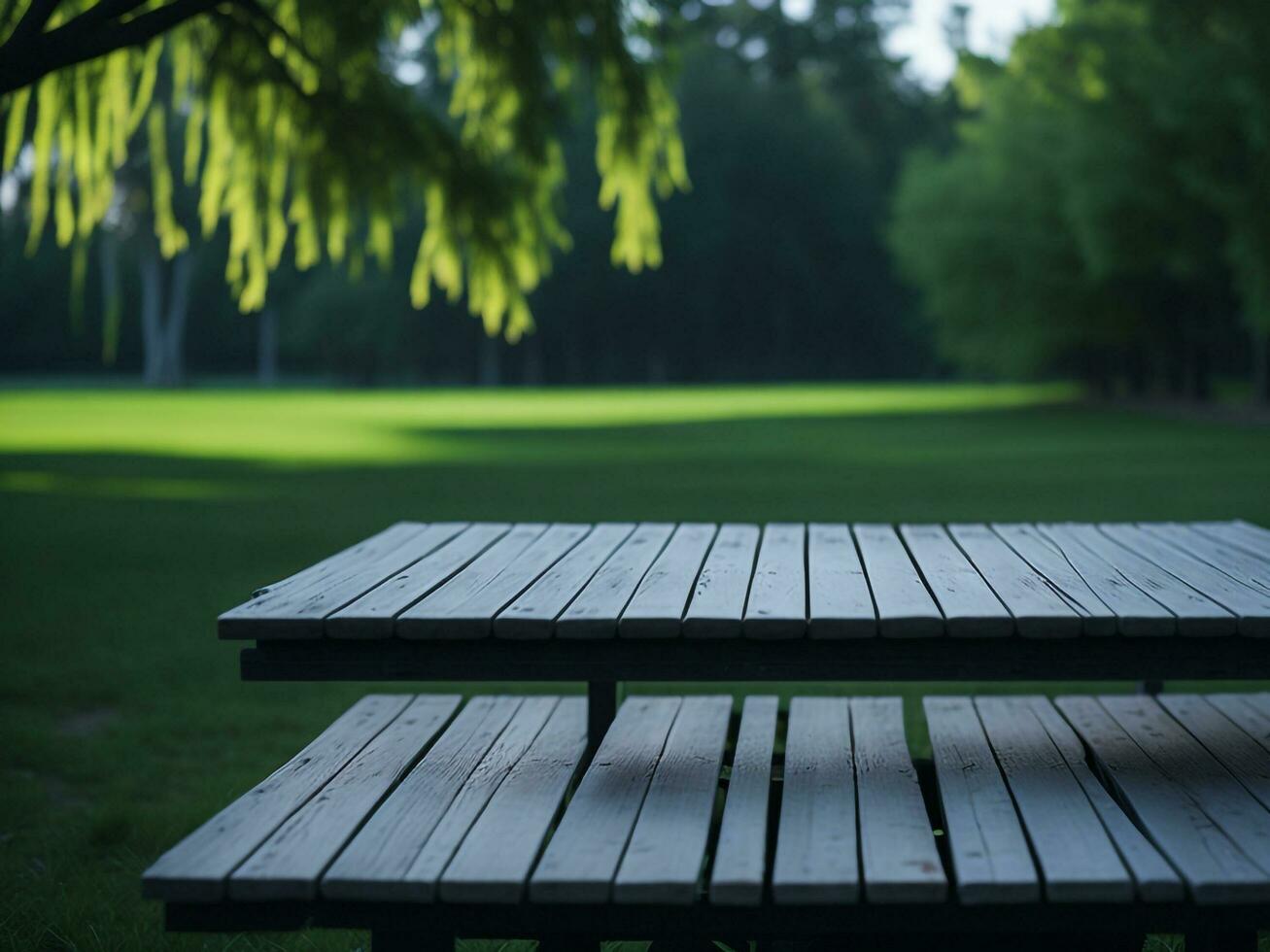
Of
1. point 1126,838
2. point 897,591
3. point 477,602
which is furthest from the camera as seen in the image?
point 897,591

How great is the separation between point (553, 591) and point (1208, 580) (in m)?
1.57

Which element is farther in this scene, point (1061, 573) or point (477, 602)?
point (1061, 573)

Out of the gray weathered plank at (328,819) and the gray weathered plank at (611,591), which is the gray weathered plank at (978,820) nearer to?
the gray weathered plank at (611,591)

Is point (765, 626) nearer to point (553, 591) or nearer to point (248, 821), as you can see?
point (553, 591)

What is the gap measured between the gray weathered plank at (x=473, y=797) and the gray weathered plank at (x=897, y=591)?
0.92 m

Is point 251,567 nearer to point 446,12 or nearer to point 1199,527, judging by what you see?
point 446,12

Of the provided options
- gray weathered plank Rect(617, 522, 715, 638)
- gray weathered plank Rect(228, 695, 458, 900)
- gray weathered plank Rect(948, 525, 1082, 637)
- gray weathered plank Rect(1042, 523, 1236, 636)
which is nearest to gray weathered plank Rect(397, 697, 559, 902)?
gray weathered plank Rect(228, 695, 458, 900)

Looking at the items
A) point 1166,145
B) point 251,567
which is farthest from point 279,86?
point 1166,145

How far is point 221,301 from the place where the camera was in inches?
3314

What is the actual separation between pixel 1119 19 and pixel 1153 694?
2989cm

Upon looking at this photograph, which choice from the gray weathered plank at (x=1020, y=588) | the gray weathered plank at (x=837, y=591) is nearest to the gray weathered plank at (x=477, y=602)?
the gray weathered plank at (x=837, y=591)

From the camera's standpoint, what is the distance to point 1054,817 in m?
2.98

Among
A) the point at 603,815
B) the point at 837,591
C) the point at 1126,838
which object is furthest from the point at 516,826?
the point at 1126,838

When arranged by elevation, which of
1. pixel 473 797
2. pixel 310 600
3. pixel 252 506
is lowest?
pixel 252 506
